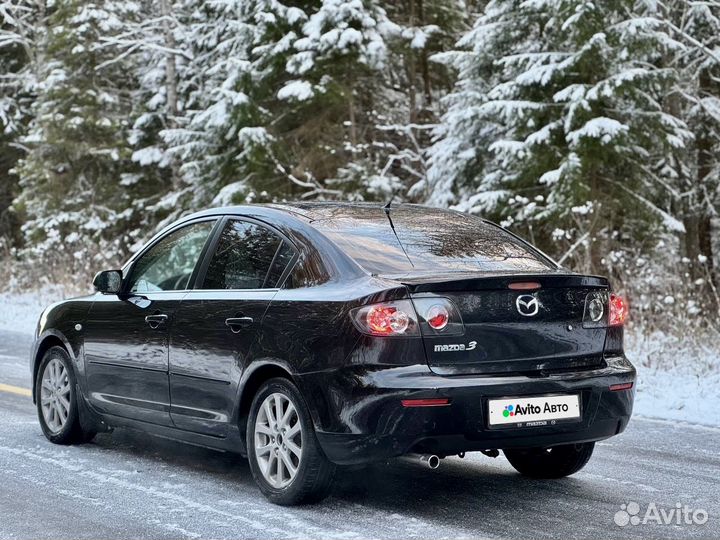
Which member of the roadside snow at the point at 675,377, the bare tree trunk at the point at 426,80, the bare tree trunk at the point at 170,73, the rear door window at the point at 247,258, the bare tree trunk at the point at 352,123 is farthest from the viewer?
the bare tree trunk at the point at 170,73

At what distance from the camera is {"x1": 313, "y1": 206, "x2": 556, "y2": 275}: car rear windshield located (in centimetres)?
553

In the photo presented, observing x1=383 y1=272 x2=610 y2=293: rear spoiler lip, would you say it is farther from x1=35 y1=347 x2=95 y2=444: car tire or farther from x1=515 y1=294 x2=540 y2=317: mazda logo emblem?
x1=35 y1=347 x2=95 y2=444: car tire

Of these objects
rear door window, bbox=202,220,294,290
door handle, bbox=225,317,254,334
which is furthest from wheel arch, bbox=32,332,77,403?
door handle, bbox=225,317,254,334

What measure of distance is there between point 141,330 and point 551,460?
100 inches

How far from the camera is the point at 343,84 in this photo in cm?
2119

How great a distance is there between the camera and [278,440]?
5.52 metres

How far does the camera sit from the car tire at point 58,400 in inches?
285

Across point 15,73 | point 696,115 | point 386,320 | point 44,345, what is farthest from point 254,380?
point 15,73

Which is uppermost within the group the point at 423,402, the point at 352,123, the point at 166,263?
the point at 352,123

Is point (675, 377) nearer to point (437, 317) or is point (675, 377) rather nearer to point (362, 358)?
point (437, 317)

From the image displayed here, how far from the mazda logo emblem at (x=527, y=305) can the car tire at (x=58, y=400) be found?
3.37 metres

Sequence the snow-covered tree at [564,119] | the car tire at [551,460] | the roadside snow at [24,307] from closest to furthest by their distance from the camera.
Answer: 1. the car tire at [551,460]
2. the snow-covered tree at [564,119]
3. the roadside snow at [24,307]

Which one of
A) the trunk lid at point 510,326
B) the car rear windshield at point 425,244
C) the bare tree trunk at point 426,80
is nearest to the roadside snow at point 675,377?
the car rear windshield at point 425,244

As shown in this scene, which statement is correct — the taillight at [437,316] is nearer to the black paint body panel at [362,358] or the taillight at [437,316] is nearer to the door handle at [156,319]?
the black paint body panel at [362,358]
